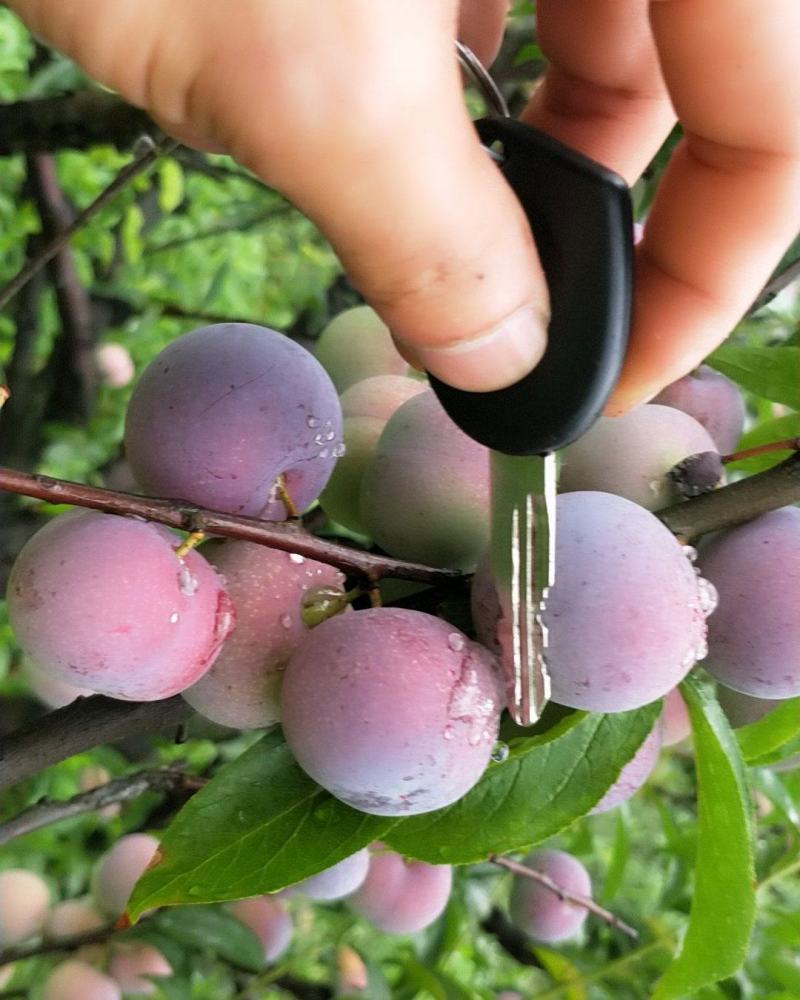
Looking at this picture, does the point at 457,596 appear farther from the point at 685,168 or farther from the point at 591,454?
the point at 685,168

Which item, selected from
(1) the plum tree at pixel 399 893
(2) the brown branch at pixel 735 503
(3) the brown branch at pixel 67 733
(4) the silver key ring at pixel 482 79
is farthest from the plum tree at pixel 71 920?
(4) the silver key ring at pixel 482 79

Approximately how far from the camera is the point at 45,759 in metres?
0.51

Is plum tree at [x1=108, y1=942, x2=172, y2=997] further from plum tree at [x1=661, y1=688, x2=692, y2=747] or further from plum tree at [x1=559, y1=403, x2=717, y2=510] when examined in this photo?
plum tree at [x1=559, y1=403, x2=717, y2=510]

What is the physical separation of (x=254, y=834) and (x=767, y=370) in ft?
1.43

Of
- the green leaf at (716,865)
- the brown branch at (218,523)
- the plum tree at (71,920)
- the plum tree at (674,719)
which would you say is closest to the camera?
the brown branch at (218,523)

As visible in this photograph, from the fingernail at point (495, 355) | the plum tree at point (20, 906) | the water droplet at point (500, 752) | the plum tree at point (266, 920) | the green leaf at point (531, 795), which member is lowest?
the plum tree at point (20, 906)

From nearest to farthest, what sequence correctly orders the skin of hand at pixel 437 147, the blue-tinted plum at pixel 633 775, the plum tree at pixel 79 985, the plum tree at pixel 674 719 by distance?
1. the skin of hand at pixel 437 147
2. the blue-tinted plum at pixel 633 775
3. the plum tree at pixel 674 719
4. the plum tree at pixel 79 985

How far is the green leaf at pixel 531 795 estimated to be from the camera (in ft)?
1.77

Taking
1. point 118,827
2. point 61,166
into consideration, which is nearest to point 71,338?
point 61,166

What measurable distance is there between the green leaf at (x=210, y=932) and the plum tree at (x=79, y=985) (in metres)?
0.07

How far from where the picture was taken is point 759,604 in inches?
20.0

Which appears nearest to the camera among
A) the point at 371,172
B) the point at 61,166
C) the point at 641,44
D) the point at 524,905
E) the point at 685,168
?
the point at 371,172

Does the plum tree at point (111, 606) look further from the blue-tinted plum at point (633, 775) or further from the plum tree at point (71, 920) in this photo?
the plum tree at point (71, 920)

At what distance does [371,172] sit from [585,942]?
1285 millimetres
